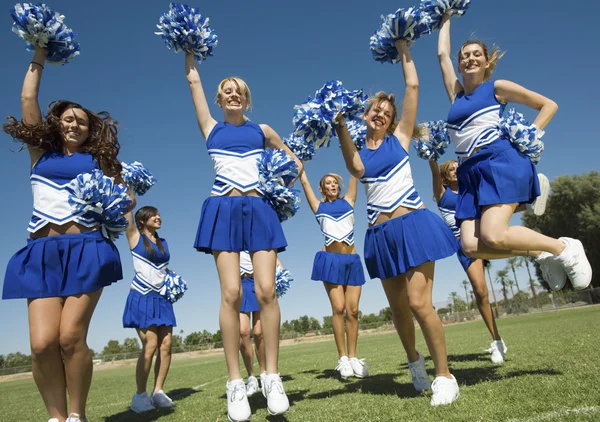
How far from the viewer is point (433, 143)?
545 centimetres

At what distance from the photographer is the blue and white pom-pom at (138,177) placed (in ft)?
21.2

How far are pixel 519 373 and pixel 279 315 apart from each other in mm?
2483

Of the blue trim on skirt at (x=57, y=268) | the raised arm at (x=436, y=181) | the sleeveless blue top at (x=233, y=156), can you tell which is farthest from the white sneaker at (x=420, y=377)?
the blue trim on skirt at (x=57, y=268)

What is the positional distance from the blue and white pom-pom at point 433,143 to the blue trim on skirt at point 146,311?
4098mm

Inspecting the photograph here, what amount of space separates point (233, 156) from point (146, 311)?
10.5ft

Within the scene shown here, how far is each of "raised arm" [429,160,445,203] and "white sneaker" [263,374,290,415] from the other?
375cm

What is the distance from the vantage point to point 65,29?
3.85 m

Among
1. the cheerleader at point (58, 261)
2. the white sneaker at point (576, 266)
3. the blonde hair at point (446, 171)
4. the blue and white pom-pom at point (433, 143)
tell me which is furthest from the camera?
the blonde hair at point (446, 171)

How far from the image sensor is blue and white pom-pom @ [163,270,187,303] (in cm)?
635

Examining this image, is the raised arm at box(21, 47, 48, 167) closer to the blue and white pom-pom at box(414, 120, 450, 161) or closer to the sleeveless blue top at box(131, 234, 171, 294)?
the sleeveless blue top at box(131, 234, 171, 294)

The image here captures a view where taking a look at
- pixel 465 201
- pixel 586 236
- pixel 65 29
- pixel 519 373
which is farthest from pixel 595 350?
pixel 586 236

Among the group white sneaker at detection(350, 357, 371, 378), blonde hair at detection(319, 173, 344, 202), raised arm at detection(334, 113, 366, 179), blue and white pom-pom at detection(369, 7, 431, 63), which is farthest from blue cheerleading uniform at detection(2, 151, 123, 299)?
blonde hair at detection(319, 173, 344, 202)

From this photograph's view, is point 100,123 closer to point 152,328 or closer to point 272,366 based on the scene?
point 272,366

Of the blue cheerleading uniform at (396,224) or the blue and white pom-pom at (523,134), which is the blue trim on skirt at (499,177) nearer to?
the blue and white pom-pom at (523,134)
